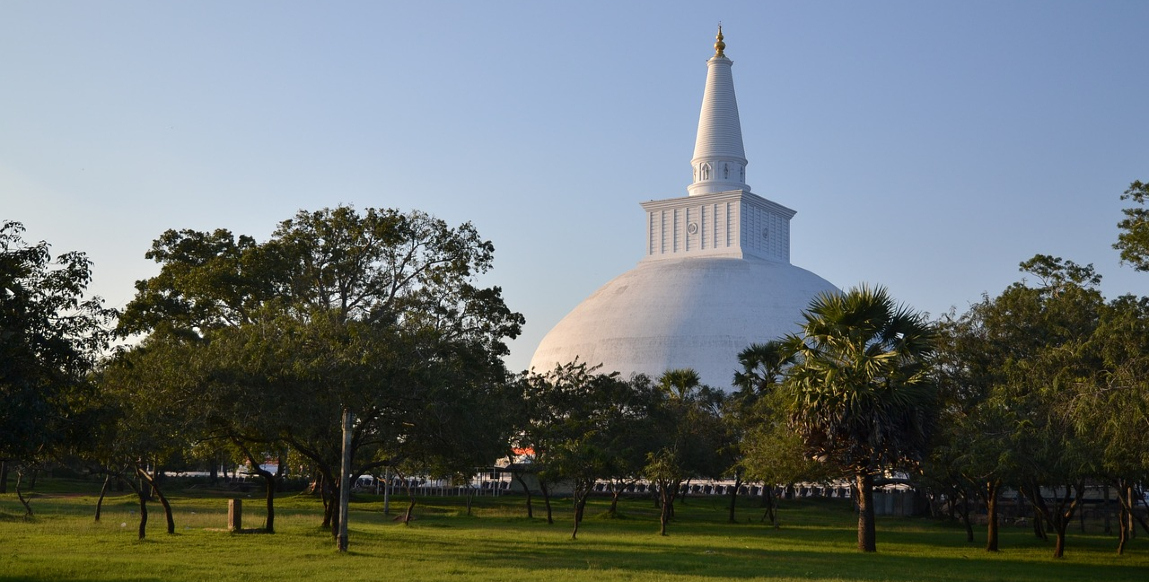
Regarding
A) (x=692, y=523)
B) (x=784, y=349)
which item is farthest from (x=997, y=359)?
(x=692, y=523)

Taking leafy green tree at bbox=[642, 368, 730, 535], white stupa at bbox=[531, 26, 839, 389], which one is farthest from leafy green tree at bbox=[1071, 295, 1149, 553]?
white stupa at bbox=[531, 26, 839, 389]

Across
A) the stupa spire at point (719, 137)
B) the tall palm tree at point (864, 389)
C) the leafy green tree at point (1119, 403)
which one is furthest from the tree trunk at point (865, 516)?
the stupa spire at point (719, 137)

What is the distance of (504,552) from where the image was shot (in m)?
29.0

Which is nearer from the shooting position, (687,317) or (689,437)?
(689,437)

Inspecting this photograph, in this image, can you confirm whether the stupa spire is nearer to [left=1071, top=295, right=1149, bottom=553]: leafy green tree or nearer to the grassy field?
A: the grassy field

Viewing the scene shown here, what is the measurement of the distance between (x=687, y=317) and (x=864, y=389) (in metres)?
49.3

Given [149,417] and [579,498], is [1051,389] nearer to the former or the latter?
[579,498]

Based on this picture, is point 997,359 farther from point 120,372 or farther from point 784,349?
point 120,372

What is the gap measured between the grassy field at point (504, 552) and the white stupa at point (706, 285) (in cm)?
2919

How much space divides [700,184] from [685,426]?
121ft

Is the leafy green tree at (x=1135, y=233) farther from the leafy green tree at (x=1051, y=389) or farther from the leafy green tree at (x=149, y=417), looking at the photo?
the leafy green tree at (x=149, y=417)

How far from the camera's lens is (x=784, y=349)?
32969mm

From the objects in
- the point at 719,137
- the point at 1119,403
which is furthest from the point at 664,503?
the point at 719,137

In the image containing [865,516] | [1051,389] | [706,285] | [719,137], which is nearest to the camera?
[1051,389]
